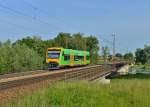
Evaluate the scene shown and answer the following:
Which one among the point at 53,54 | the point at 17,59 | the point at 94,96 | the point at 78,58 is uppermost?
the point at 53,54

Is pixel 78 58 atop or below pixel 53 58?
atop

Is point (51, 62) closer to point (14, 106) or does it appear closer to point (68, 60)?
point (68, 60)

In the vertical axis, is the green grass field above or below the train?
below

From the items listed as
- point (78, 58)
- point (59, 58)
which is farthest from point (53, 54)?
point (78, 58)

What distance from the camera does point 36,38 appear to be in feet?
403

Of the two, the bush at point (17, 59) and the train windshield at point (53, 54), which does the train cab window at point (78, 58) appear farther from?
the train windshield at point (53, 54)

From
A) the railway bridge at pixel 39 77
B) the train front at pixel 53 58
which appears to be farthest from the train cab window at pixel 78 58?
the railway bridge at pixel 39 77

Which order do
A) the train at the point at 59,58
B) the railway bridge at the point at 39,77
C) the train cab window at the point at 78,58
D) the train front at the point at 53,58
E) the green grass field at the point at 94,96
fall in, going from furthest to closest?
the train cab window at the point at 78,58, the train at the point at 59,58, the train front at the point at 53,58, the railway bridge at the point at 39,77, the green grass field at the point at 94,96

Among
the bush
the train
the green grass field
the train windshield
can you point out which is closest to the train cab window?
the train

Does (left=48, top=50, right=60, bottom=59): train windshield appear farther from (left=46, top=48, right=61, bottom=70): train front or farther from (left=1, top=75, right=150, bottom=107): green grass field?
(left=1, top=75, right=150, bottom=107): green grass field

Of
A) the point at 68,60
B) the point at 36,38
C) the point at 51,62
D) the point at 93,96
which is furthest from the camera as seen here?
the point at 36,38

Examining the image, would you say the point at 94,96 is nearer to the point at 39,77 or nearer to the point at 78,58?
the point at 39,77

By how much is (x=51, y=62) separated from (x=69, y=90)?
32204mm

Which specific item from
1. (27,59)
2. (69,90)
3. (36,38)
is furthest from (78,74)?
(36,38)
